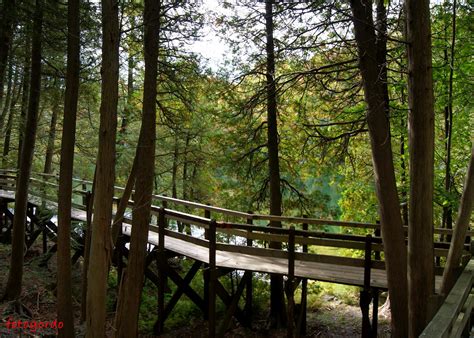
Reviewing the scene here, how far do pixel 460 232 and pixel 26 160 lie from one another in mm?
8838

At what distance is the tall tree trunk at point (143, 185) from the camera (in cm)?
670

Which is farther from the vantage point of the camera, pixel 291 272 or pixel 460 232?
pixel 291 272

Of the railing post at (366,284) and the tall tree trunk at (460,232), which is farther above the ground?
the tall tree trunk at (460,232)

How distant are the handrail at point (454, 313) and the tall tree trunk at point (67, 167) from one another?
6.62 m

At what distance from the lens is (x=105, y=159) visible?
16.6ft

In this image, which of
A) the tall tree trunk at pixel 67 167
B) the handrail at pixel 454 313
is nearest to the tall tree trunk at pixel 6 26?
the tall tree trunk at pixel 67 167

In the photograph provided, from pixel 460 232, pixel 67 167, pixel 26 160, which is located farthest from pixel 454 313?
pixel 26 160

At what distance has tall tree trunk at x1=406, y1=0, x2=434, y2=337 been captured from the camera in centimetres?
402

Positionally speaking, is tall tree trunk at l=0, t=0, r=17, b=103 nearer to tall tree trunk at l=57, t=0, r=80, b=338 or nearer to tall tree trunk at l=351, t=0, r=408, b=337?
tall tree trunk at l=57, t=0, r=80, b=338

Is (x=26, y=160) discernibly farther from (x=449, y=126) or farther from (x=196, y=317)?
(x=449, y=126)

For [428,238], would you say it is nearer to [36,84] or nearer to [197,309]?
[197,309]

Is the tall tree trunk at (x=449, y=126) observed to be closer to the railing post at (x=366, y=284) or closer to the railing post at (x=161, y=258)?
the railing post at (x=366, y=284)

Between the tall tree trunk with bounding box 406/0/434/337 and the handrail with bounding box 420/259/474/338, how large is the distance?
38cm

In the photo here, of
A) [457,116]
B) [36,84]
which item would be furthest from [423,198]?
[36,84]
